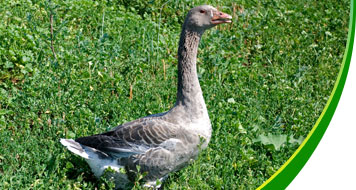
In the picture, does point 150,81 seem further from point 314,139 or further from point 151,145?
point 314,139

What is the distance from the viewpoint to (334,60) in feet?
28.5

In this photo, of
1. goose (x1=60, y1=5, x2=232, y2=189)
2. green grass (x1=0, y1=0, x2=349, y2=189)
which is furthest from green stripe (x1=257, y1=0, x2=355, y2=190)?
goose (x1=60, y1=5, x2=232, y2=189)

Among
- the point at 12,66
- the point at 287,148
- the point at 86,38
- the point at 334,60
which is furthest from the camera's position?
the point at 334,60

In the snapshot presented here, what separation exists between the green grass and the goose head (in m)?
1.33

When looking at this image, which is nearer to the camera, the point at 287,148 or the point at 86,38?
the point at 287,148

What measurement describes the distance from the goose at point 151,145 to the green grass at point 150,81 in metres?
0.25

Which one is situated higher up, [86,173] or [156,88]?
[156,88]

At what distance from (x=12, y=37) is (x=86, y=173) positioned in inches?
103

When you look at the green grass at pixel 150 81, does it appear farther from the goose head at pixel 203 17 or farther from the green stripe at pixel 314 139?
the goose head at pixel 203 17

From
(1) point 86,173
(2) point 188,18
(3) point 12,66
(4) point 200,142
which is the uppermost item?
(2) point 188,18

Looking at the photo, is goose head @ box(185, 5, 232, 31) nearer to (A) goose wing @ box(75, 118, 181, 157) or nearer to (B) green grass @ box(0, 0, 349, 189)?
(A) goose wing @ box(75, 118, 181, 157)

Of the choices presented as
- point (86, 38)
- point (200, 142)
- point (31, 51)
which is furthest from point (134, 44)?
point (200, 142)

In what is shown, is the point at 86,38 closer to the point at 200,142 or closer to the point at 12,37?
the point at 12,37

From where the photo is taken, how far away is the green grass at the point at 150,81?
555 centimetres
